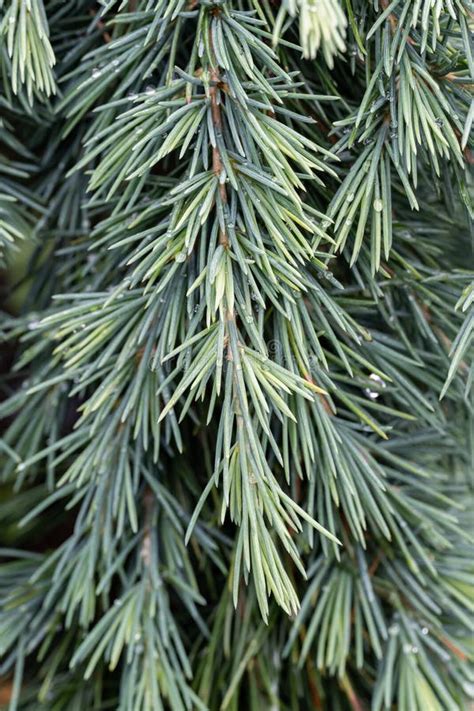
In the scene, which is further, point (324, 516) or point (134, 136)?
point (324, 516)

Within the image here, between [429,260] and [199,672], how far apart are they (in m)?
0.39

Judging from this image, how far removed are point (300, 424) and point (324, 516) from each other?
0.37 feet

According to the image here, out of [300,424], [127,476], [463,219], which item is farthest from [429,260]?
[127,476]

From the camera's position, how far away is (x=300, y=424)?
1.63 feet

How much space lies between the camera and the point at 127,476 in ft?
1.84

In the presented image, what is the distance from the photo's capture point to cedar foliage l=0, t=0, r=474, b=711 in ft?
1.44

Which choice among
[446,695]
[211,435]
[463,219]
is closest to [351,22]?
[463,219]

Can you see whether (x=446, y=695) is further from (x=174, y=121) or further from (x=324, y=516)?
(x=174, y=121)

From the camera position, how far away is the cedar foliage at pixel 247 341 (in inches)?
17.3

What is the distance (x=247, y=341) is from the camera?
1.61 ft

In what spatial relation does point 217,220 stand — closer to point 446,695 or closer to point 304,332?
point 304,332

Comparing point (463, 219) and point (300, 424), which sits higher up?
point (463, 219)

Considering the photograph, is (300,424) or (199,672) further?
(199,672)

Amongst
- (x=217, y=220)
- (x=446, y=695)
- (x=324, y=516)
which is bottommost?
(x=446, y=695)
